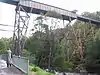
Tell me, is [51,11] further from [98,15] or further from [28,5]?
[98,15]

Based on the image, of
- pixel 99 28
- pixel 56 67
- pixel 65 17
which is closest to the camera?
pixel 56 67

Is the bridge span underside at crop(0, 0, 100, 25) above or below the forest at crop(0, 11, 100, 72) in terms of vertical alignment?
above

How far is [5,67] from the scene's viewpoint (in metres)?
13.8

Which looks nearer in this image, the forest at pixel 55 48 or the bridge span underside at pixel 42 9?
the bridge span underside at pixel 42 9

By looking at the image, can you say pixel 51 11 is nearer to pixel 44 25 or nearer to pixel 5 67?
pixel 44 25

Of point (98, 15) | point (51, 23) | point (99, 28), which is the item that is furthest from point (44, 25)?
point (98, 15)

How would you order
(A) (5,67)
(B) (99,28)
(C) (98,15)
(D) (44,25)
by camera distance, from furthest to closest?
1. (C) (98,15)
2. (B) (99,28)
3. (D) (44,25)
4. (A) (5,67)

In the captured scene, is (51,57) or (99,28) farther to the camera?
(99,28)

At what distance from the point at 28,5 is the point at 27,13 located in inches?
54.4

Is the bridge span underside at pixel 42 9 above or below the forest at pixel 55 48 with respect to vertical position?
above

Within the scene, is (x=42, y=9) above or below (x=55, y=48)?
above

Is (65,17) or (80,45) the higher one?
(65,17)

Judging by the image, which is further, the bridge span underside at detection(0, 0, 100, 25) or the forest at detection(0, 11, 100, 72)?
the forest at detection(0, 11, 100, 72)

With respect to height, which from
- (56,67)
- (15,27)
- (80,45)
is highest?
(15,27)
